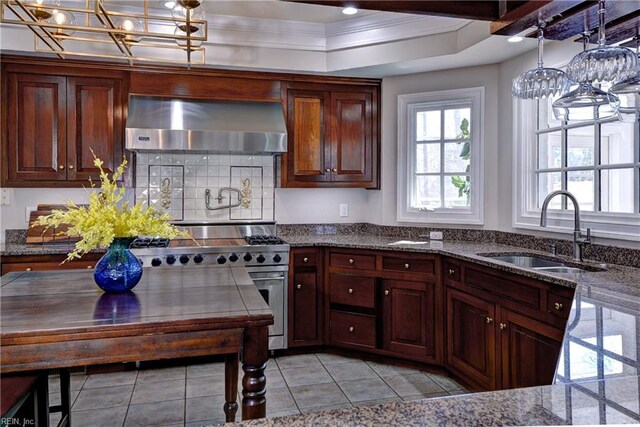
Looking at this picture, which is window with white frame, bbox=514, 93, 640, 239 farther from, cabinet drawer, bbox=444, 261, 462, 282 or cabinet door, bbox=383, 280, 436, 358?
cabinet door, bbox=383, 280, 436, 358

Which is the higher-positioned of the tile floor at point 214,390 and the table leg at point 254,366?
the table leg at point 254,366

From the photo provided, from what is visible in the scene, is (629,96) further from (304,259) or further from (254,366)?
(304,259)

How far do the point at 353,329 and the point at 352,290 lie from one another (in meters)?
0.32

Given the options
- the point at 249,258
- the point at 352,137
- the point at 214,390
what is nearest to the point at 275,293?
the point at 249,258

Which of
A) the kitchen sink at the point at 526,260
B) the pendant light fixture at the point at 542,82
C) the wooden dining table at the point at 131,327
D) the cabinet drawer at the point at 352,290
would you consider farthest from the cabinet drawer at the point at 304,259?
the pendant light fixture at the point at 542,82

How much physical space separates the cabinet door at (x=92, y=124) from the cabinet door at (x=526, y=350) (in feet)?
10.2

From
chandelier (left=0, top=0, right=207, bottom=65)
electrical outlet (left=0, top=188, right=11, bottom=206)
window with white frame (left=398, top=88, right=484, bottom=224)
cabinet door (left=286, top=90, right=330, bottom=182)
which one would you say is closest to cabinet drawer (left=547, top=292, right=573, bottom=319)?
window with white frame (left=398, top=88, right=484, bottom=224)

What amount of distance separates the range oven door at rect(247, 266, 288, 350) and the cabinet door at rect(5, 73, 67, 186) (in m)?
1.75

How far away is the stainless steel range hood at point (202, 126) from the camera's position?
351 cm

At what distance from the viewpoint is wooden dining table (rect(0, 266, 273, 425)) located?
5.13ft

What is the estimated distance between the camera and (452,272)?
3.13 m

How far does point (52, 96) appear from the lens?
11.7 ft

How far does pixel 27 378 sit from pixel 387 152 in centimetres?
321

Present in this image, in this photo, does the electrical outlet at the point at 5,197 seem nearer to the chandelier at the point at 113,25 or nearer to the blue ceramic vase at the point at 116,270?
the chandelier at the point at 113,25
